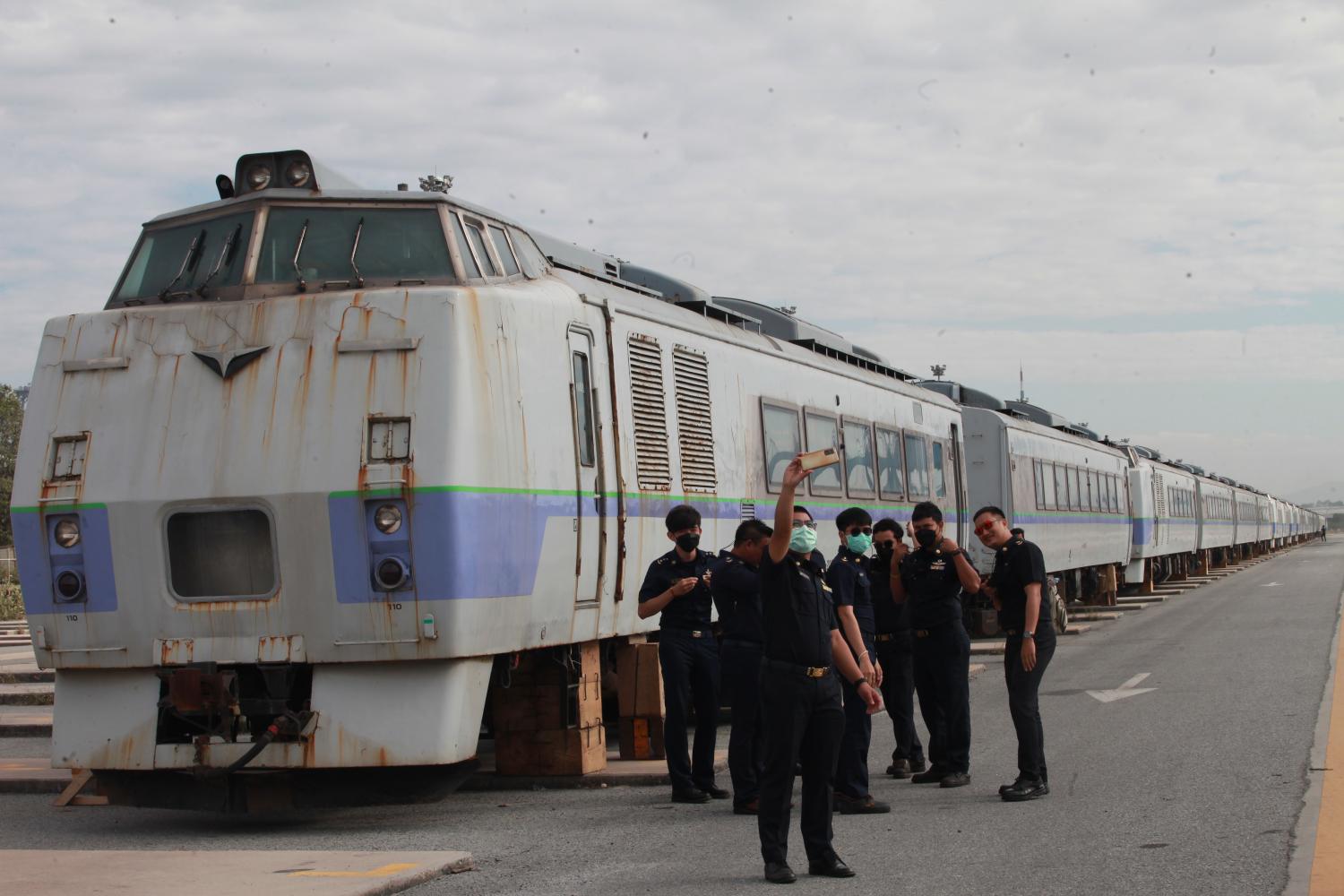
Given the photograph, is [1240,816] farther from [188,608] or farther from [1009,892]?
[188,608]

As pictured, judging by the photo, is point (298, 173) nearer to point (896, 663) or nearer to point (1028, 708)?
point (896, 663)

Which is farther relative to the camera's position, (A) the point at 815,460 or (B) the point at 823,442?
(B) the point at 823,442

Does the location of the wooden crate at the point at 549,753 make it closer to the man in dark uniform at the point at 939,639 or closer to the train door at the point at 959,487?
the man in dark uniform at the point at 939,639

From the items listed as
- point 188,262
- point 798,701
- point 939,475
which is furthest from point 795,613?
point 939,475

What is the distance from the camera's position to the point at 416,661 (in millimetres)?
8688

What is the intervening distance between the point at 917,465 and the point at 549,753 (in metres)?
9.67

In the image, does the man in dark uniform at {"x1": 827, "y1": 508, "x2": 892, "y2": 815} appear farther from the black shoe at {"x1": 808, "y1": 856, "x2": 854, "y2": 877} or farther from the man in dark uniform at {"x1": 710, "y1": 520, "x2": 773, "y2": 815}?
the black shoe at {"x1": 808, "y1": 856, "x2": 854, "y2": 877}

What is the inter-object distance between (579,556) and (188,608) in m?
2.41

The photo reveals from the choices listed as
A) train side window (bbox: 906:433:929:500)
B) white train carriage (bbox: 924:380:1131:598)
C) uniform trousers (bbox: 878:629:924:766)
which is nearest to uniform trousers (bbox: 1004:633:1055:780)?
uniform trousers (bbox: 878:629:924:766)

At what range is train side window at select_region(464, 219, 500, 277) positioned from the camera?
31.3ft

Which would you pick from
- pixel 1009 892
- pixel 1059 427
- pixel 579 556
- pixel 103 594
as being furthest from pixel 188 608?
pixel 1059 427

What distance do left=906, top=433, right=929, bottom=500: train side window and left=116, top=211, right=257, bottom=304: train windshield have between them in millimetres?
10533

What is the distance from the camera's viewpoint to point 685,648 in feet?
32.1

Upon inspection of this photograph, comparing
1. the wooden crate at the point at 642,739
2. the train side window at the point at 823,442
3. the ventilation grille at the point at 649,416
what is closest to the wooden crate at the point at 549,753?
the wooden crate at the point at 642,739
